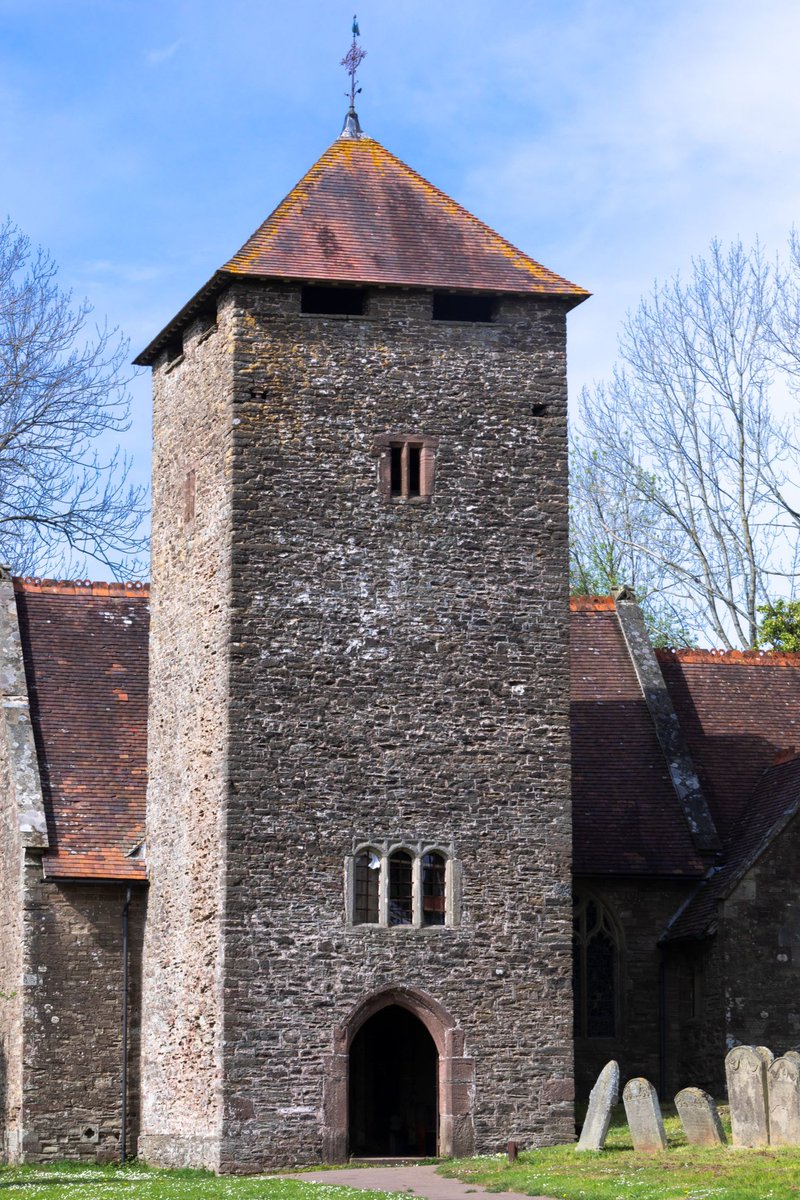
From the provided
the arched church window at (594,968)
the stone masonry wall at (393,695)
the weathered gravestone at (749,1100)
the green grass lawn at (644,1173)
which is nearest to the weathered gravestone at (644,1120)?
the green grass lawn at (644,1173)

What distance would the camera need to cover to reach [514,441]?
26.4m

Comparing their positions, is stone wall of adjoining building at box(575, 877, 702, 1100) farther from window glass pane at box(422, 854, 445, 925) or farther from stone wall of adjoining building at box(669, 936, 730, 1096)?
window glass pane at box(422, 854, 445, 925)

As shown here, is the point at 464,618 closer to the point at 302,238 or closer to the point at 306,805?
the point at 306,805

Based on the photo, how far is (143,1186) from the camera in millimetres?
22031

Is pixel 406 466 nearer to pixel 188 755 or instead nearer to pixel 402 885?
pixel 188 755

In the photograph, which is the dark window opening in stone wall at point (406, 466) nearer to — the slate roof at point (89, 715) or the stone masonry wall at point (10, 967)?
the slate roof at point (89, 715)

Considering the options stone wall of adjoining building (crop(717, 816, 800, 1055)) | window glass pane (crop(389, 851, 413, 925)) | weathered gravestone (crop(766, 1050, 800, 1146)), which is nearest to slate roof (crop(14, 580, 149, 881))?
window glass pane (crop(389, 851, 413, 925))

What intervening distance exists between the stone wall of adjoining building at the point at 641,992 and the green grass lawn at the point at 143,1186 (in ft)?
21.8

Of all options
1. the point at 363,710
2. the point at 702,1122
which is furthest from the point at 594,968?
the point at 702,1122

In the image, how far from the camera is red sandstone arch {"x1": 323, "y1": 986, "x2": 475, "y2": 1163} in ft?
79.1

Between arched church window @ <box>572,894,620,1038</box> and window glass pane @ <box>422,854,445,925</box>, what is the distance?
4.25 m

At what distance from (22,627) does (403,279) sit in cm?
834

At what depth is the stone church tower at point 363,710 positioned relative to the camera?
80.2 feet

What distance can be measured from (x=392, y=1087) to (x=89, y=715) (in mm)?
6802
